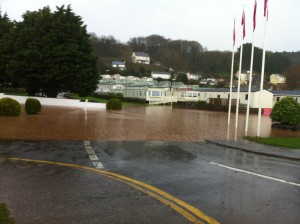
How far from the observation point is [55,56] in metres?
38.7

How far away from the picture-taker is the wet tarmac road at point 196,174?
5484mm

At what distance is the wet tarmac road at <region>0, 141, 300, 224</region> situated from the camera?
18.0 feet

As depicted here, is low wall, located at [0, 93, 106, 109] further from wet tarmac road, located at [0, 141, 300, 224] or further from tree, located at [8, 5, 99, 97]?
wet tarmac road, located at [0, 141, 300, 224]

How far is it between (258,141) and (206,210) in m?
10.1

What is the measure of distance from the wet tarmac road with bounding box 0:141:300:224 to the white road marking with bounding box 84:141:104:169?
0.13m

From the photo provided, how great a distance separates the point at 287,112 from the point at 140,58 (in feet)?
419

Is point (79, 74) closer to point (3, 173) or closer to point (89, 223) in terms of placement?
point (3, 173)

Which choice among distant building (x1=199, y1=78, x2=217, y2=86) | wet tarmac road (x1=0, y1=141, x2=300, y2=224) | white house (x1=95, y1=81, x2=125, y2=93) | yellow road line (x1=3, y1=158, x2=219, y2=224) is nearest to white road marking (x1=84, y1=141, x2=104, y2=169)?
wet tarmac road (x1=0, y1=141, x2=300, y2=224)

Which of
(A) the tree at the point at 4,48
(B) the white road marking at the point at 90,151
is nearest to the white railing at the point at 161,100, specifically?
(A) the tree at the point at 4,48

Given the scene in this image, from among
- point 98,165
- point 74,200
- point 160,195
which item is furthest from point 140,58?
point 74,200

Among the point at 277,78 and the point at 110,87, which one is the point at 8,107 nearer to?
the point at 110,87

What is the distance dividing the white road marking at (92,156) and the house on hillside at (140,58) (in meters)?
136

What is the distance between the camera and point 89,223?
178 inches

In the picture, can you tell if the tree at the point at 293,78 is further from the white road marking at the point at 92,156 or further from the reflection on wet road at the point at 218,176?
the white road marking at the point at 92,156
